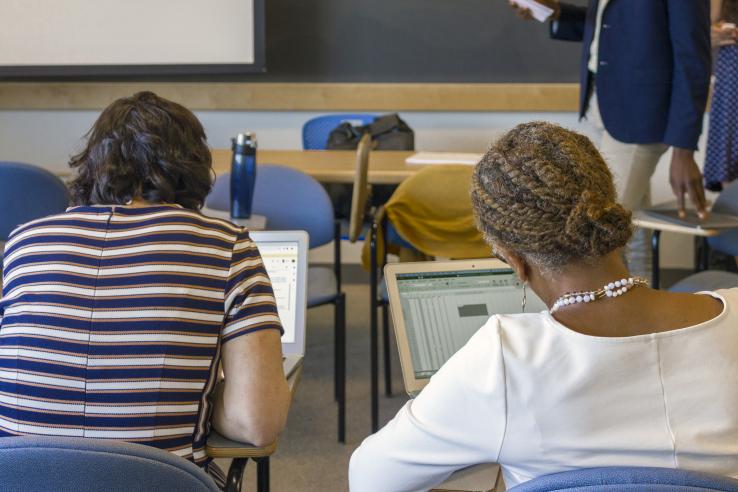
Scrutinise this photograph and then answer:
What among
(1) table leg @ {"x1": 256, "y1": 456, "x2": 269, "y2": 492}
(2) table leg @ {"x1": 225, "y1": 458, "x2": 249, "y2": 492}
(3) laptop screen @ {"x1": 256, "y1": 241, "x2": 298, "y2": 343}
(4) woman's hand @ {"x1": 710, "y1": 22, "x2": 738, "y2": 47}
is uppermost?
(4) woman's hand @ {"x1": 710, "y1": 22, "x2": 738, "y2": 47}

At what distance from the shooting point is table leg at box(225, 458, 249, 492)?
146 centimetres

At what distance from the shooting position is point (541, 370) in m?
1.04

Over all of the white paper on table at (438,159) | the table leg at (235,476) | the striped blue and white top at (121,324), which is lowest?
the table leg at (235,476)

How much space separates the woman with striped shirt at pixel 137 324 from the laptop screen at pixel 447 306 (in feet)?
0.95

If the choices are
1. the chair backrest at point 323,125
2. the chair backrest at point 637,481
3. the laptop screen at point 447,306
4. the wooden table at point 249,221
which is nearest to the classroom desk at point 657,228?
the laptop screen at point 447,306

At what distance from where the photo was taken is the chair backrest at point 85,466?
3.13ft

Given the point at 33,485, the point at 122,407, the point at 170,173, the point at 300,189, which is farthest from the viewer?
the point at 300,189

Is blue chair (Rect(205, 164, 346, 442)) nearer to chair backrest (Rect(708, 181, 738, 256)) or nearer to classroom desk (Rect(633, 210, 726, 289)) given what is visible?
classroom desk (Rect(633, 210, 726, 289))

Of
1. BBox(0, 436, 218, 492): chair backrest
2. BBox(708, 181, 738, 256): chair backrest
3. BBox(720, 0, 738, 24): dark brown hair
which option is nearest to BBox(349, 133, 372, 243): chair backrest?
BBox(708, 181, 738, 256): chair backrest

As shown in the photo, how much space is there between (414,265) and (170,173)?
1.57ft

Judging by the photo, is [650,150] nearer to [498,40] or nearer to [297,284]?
[297,284]

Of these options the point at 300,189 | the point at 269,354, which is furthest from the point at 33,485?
the point at 300,189

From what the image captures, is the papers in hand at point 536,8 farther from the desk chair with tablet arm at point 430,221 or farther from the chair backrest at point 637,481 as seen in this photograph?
the chair backrest at point 637,481

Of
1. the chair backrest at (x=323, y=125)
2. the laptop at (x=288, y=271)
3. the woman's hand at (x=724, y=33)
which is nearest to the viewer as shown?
the laptop at (x=288, y=271)
